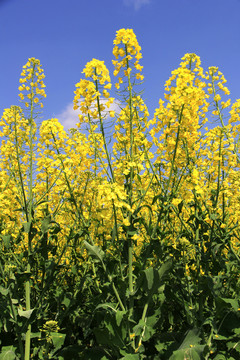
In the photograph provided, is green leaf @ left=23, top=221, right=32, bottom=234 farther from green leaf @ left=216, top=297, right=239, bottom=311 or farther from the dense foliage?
green leaf @ left=216, top=297, right=239, bottom=311

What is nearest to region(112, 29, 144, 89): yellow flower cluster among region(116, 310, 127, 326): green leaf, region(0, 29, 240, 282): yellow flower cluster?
region(0, 29, 240, 282): yellow flower cluster

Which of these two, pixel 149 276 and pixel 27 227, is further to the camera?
pixel 27 227

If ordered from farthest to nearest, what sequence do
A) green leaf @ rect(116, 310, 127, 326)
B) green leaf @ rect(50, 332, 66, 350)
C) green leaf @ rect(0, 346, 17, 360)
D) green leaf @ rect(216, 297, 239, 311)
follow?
green leaf @ rect(50, 332, 66, 350) → green leaf @ rect(0, 346, 17, 360) → green leaf @ rect(216, 297, 239, 311) → green leaf @ rect(116, 310, 127, 326)

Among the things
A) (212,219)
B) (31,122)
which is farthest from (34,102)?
(212,219)

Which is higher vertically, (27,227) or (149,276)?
Result: (27,227)

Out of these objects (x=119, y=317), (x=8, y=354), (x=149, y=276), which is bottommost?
(x=8, y=354)

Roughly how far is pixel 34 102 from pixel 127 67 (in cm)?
150

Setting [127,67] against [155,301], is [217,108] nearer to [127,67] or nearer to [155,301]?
[127,67]

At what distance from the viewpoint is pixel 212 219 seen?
416 cm

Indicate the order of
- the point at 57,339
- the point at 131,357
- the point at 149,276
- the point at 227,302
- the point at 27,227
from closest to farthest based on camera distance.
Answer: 1. the point at 131,357
2. the point at 149,276
3. the point at 227,302
4. the point at 27,227
5. the point at 57,339

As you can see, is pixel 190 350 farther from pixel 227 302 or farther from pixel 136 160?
pixel 136 160

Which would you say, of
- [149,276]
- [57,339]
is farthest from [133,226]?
[57,339]

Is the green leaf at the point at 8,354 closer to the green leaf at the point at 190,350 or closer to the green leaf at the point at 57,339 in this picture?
the green leaf at the point at 57,339

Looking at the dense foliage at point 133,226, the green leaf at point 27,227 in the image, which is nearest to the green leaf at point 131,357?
the dense foliage at point 133,226
